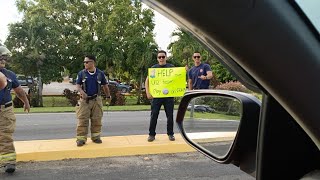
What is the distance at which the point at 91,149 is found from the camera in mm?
6281

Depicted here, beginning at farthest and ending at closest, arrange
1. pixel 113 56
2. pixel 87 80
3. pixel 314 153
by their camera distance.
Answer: pixel 113 56
pixel 87 80
pixel 314 153

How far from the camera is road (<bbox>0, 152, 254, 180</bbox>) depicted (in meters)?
5.25

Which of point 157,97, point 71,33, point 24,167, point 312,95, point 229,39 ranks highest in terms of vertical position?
point 71,33

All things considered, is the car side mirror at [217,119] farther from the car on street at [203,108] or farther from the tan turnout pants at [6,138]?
the tan turnout pants at [6,138]

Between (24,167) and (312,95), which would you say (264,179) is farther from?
(24,167)

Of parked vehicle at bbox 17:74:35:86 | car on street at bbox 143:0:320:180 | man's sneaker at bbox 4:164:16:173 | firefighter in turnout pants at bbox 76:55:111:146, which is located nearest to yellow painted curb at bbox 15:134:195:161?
firefighter in turnout pants at bbox 76:55:111:146

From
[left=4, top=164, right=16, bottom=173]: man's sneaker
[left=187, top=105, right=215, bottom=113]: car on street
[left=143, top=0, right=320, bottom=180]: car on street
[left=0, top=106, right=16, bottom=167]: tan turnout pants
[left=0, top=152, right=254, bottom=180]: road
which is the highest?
[left=143, top=0, right=320, bottom=180]: car on street

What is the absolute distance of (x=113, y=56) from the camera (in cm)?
2662

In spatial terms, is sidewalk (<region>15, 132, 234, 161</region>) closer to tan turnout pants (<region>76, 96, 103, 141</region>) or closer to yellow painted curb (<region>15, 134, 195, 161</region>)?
yellow painted curb (<region>15, 134, 195, 161</region>)

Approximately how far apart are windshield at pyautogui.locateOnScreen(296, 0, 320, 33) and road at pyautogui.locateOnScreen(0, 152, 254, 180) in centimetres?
451

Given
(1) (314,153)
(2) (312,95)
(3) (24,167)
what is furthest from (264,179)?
(3) (24,167)

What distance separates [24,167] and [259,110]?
5.16m

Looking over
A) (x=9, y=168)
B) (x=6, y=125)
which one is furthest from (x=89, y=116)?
(x=9, y=168)

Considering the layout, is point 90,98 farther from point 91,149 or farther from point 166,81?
point 166,81
